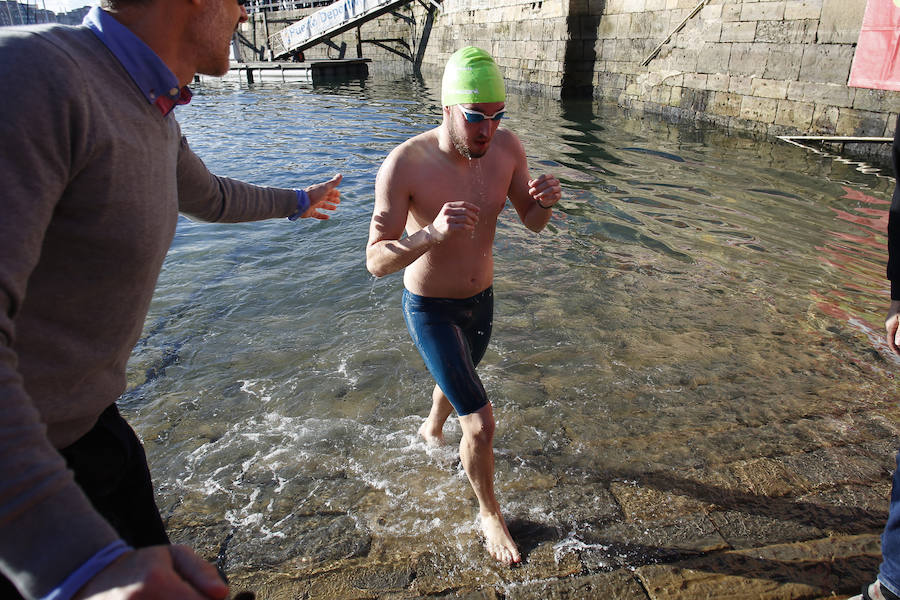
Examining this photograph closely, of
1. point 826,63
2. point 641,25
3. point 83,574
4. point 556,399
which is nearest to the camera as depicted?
point 83,574

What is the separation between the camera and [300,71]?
29547 mm

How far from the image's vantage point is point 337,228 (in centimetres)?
823

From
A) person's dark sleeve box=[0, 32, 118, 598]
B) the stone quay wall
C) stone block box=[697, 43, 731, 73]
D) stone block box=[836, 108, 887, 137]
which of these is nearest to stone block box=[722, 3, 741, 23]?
the stone quay wall

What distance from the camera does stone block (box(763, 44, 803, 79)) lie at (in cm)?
1194

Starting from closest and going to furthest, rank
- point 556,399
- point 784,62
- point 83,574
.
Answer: point 83,574 → point 556,399 → point 784,62

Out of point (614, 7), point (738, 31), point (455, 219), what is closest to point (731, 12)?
point (738, 31)

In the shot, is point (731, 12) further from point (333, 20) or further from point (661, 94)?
point (333, 20)

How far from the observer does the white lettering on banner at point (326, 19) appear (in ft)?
100

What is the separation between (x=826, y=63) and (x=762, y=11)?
7.59ft

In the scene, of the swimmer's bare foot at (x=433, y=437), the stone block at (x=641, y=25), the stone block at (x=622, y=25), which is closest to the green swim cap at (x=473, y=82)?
the swimmer's bare foot at (x=433, y=437)

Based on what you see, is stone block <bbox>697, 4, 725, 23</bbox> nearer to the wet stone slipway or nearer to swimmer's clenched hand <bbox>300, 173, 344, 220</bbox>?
the wet stone slipway

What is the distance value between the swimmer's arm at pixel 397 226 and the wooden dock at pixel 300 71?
93.9 ft

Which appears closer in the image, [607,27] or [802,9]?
[802,9]

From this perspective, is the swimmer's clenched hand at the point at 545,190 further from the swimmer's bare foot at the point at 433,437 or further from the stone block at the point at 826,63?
the stone block at the point at 826,63
